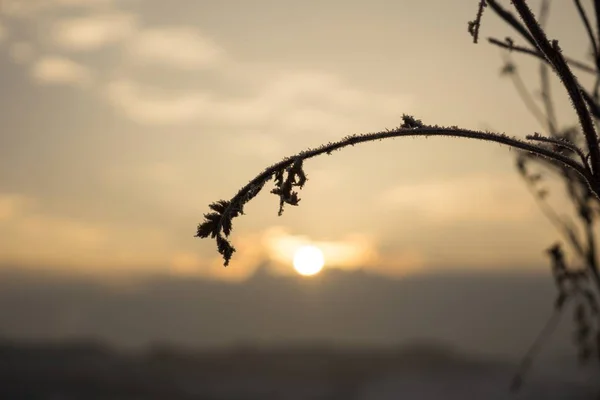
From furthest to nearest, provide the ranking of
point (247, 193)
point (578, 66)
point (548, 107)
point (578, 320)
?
point (578, 320)
point (548, 107)
point (578, 66)
point (247, 193)

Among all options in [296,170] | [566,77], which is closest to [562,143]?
[566,77]

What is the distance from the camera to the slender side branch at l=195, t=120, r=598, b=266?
7.83 ft

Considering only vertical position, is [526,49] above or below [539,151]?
above

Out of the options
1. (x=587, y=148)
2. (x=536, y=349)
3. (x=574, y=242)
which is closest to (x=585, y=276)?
(x=574, y=242)

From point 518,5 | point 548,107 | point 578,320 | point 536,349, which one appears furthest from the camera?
point 578,320

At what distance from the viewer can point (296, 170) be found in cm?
250

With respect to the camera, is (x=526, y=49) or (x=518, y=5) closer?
(x=518, y=5)

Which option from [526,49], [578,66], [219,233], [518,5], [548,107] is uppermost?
[548,107]

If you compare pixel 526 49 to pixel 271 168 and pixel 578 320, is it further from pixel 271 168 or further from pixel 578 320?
pixel 578 320

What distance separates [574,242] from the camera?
256 inches

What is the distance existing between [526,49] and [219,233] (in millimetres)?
1736

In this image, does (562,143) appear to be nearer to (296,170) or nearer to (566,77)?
(566,77)

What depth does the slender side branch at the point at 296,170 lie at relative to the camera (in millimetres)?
2387

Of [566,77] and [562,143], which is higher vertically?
[566,77]
